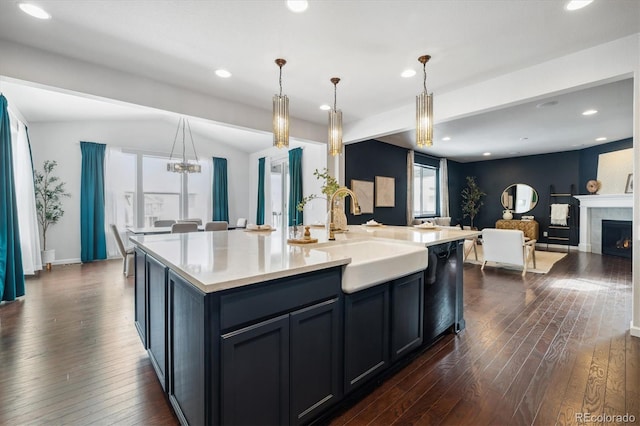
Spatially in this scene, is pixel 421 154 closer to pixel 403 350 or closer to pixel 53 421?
pixel 403 350

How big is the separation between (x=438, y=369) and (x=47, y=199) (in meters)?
7.32

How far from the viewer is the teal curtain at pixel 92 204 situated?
602 cm

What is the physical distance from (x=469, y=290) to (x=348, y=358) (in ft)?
10.2

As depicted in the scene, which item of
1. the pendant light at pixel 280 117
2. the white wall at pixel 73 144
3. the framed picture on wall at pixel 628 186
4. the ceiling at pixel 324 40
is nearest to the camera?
the ceiling at pixel 324 40

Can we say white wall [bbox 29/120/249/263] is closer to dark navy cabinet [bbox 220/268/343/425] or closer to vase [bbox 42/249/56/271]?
vase [bbox 42/249/56/271]

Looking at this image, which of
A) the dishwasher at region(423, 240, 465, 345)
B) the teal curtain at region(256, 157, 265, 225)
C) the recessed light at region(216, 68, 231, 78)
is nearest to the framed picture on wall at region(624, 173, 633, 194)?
the dishwasher at region(423, 240, 465, 345)

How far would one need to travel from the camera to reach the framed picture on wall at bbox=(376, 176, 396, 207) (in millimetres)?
6625

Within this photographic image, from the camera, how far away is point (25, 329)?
2.69 metres

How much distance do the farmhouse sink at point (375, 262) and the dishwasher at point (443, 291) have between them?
27cm

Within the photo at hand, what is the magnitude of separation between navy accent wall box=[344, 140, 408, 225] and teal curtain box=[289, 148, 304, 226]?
3.89ft

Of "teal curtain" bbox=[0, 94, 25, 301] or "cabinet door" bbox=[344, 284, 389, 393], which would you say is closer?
"cabinet door" bbox=[344, 284, 389, 393]

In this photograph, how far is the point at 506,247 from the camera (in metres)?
5.06

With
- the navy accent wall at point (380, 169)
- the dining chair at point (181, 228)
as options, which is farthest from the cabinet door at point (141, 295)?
the navy accent wall at point (380, 169)

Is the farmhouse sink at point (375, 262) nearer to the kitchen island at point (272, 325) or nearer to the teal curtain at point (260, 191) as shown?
the kitchen island at point (272, 325)
